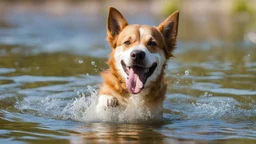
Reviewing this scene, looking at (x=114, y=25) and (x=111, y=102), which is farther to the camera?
(x=114, y=25)

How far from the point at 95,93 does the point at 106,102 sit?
950 millimetres

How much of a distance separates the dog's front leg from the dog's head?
251mm

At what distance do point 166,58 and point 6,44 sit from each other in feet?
31.9

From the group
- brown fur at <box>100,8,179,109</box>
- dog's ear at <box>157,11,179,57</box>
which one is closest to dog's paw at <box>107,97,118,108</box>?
brown fur at <box>100,8,179,109</box>

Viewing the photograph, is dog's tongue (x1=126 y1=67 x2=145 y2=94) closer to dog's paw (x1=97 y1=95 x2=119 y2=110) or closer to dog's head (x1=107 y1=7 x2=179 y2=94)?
dog's head (x1=107 y1=7 x2=179 y2=94)

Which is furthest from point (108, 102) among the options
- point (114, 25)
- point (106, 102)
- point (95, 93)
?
point (114, 25)

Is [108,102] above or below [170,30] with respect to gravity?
below

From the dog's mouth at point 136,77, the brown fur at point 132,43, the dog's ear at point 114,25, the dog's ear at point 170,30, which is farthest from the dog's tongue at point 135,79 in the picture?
the dog's ear at point 170,30

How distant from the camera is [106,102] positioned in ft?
24.0

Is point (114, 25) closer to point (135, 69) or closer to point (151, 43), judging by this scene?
point (151, 43)

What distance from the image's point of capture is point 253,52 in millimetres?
14719

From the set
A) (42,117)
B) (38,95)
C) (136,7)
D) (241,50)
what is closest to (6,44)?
(241,50)

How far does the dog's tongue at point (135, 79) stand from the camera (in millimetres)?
7262

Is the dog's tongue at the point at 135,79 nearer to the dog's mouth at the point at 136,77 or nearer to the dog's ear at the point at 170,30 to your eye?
the dog's mouth at the point at 136,77
